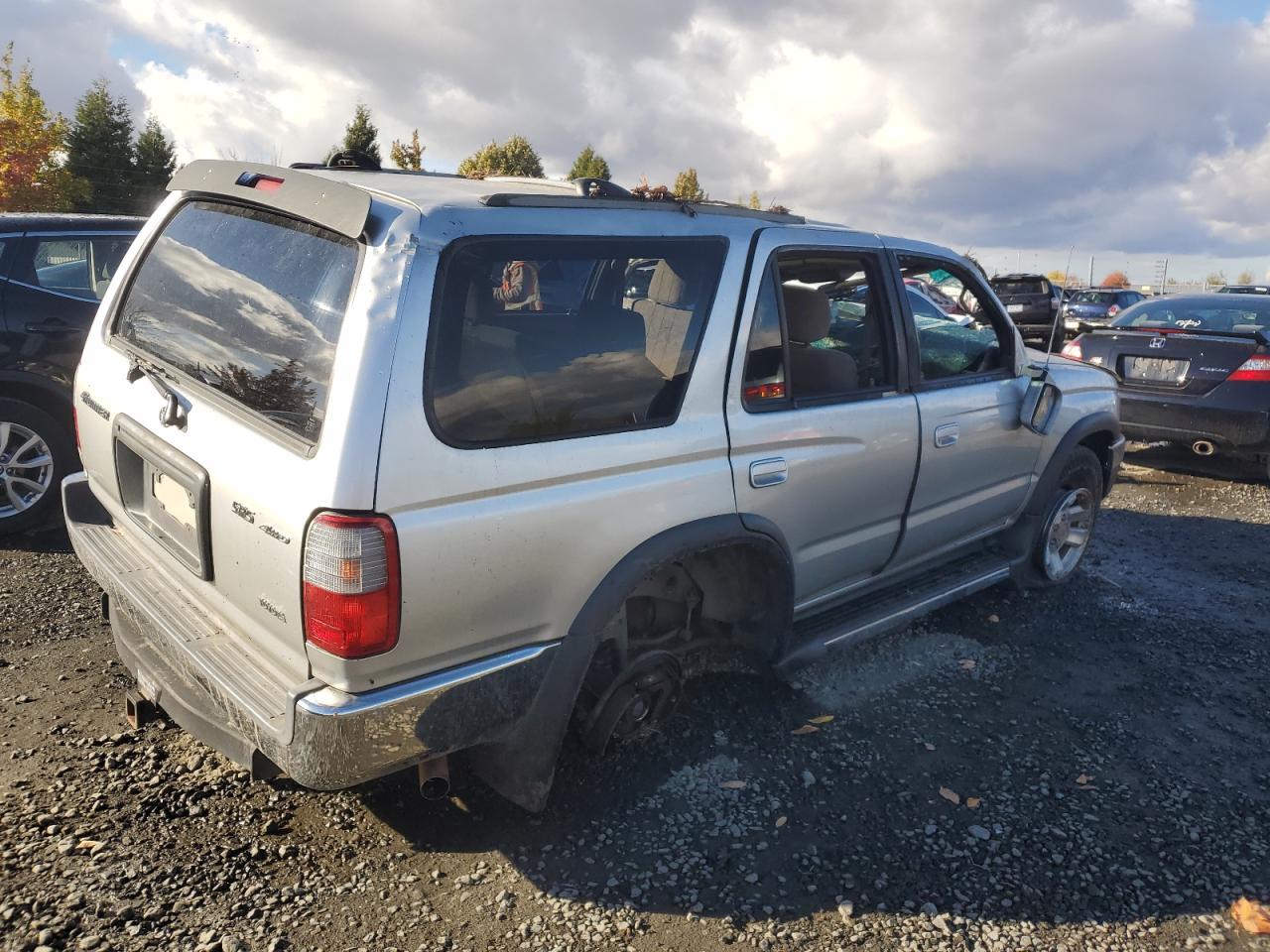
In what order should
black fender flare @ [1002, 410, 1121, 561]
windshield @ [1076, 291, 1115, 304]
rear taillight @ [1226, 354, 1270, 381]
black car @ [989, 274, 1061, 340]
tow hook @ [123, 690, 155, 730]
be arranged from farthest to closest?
windshield @ [1076, 291, 1115, 304], black car @ [989, 274, 1061, 340], rear taillight @ [1226, 354, 1270, 381], black fender flare @ [1002, 410, 1121, 561], tow hook @ [123, 690, 155, 730]

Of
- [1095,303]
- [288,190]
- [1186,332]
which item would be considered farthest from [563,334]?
[1095,303]

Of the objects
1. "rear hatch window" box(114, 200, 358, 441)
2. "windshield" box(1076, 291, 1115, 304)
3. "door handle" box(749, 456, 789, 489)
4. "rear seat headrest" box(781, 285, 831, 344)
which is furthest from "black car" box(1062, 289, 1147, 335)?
"rear hatch window" box(114, 200, 358, 441)

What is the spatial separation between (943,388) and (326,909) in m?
2.98

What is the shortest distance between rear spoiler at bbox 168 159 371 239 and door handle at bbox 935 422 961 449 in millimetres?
2484

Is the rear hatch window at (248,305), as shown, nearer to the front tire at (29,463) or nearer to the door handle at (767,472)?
the door handle at (767,472)

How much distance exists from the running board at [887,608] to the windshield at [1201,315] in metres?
4.72

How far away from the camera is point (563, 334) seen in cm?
254

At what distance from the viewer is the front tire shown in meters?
5.09

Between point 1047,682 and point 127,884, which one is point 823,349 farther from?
point 127,884

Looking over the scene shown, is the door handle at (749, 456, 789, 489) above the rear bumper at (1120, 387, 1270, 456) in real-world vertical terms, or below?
above

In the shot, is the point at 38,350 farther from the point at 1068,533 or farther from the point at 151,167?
the point at 151,167

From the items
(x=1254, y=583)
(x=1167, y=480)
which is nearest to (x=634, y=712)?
(x=1254, y=583)

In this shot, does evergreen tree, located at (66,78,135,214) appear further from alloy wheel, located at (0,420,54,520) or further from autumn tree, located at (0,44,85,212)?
alloy wheel, located at (0,420,54,520)

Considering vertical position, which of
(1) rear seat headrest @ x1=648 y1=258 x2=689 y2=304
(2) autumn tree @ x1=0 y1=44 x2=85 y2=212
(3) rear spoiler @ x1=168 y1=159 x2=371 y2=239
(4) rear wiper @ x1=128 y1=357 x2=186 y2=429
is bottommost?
(4) rear wiper @ x1=128 y1=357 x2=186 y2=429
